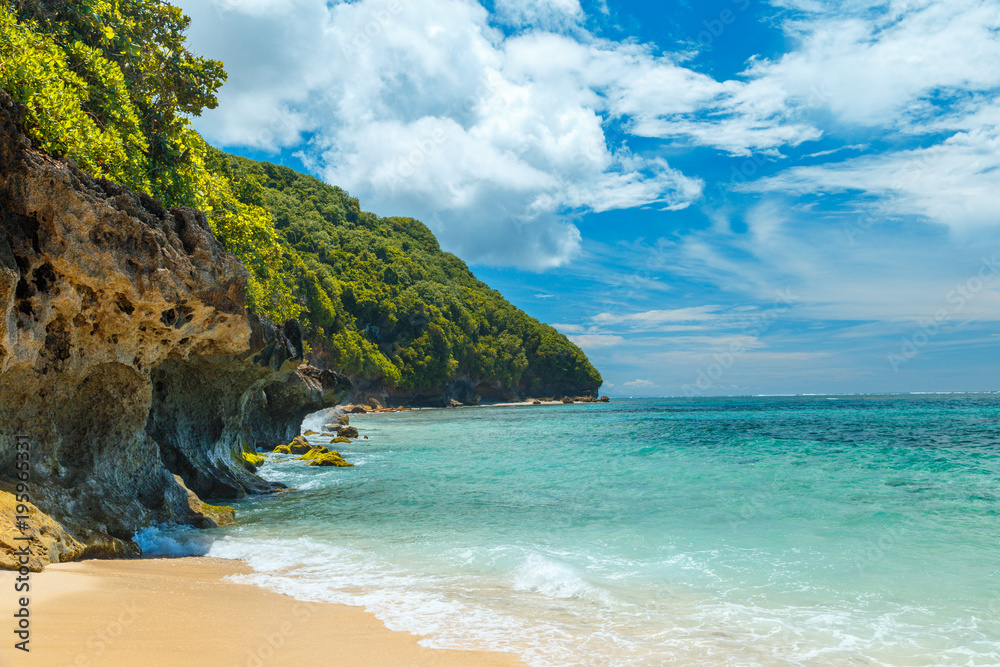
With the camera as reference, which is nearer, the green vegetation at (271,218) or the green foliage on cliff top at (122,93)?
the green foliage on cliff top at (122,93)

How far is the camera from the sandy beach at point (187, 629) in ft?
14.3

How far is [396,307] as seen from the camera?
8688cm

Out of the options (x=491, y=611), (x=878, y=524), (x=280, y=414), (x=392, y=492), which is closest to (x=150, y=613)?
(x=491, y=611)

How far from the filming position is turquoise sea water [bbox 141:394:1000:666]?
5.50 meters

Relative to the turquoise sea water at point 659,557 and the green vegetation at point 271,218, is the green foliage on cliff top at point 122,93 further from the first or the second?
the turquoise sea water at point 659,557

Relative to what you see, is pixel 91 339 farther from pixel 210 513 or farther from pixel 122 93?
pixel 122 93

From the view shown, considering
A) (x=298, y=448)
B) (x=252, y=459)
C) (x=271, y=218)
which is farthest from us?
(x=298, y=448)

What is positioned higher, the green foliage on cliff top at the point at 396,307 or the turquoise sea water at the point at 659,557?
the green foliage on cliff top at the point at 396,307

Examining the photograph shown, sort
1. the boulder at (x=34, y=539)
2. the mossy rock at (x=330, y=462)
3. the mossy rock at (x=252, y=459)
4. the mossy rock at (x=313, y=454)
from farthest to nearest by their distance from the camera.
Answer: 1. the mossy rock at (x=313, y=454)
2. the mossy rock at (x=330, y=462)
3. the mossy rock at (x=252, y=459)
4. the boulder at (x=34, y=539)

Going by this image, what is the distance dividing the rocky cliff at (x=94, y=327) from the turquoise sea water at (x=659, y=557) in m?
1.76

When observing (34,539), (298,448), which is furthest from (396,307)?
(34,539)

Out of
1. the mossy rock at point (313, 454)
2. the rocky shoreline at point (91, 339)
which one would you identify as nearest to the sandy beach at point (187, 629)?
the rocky shoreline at point (91, 339)

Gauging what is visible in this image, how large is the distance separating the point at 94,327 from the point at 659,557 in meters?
8.84

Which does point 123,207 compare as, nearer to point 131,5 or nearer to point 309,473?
point 131,5
